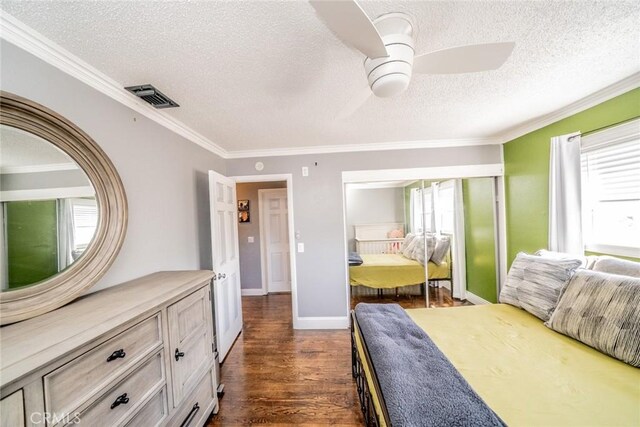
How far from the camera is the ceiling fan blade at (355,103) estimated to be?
1.79 m

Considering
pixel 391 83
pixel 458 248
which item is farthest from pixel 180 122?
pixel 458 248

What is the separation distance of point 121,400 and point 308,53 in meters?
1.91

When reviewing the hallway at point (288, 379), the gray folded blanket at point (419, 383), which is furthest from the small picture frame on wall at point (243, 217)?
the gray folded blanket at point (419, 383)

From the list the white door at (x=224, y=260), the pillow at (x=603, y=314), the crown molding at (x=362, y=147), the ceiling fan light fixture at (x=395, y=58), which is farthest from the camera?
the crown molding at (x=362, y=147)

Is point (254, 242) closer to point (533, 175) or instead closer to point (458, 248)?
point (458, 248)

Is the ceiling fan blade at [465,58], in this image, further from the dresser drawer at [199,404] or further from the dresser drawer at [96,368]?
the dresser drawer at [199,404]

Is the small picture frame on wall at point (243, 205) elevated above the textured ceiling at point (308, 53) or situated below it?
below

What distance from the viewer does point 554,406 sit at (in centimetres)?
107

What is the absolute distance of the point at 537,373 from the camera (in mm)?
1281

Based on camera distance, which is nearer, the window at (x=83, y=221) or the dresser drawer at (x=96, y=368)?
the dresser drawer at (x=96, y=368)

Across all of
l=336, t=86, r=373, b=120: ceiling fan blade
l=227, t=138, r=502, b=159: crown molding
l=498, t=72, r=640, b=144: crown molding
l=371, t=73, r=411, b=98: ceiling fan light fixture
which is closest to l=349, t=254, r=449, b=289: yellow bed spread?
l=227, t=138, r=502, b=159: crown molding

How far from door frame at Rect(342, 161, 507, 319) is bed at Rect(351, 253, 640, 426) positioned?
1.23m

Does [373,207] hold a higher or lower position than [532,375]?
higher

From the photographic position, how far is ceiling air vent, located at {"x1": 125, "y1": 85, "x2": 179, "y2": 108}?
5.22 feet
